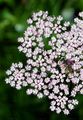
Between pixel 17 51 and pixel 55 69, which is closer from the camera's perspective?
pixel 55 69

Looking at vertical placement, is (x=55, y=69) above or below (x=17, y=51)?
below

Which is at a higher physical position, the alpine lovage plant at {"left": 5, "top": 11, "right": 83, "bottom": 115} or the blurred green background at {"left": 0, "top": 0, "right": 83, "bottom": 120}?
the blurred green background at {"left": 0, "top": 0, "right": 83, "bottom": 120}

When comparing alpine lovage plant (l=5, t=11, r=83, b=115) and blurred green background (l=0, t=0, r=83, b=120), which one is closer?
alpine lovage plant (l=5, t=11, r=83, b=115)

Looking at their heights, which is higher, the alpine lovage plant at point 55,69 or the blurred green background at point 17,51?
the blurred green background at point 17,51

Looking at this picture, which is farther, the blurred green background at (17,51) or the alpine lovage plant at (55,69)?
the blurred green background at (17,51)

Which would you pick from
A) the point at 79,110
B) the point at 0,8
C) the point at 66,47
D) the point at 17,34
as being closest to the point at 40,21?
the point at 66,47
